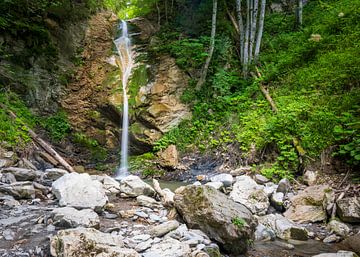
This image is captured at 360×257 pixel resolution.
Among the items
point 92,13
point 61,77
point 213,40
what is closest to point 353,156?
point 213,40

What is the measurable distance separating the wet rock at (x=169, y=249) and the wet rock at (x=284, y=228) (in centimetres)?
188

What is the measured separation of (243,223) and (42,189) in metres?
3.26

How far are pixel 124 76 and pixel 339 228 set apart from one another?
882 cm

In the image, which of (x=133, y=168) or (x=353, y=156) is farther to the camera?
(x=133, y=168)

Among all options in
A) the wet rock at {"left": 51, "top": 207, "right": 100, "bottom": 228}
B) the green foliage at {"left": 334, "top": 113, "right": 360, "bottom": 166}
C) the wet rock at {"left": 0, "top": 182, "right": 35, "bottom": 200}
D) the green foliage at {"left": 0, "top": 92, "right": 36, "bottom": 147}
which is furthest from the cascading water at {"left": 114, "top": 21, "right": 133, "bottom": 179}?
the green foliage at {"left": 334, "top": 113, "right": 360, "bottom": 166}

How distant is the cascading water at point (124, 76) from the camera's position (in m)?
9.40

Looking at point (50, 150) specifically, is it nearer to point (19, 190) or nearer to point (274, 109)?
point (19, 190)

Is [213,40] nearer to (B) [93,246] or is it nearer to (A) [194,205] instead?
(A) [194,205]

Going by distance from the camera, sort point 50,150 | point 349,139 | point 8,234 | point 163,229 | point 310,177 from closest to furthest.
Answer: point 8,234 → point 163,229 → point 349,139 → point 310,177 → point 50,150

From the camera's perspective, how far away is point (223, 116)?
949cm

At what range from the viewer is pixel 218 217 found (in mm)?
3787

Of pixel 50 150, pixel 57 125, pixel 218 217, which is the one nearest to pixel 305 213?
pixel 218 217

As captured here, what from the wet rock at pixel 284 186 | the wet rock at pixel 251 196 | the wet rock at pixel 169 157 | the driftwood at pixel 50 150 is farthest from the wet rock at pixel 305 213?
the driftwood at pixel 50 150

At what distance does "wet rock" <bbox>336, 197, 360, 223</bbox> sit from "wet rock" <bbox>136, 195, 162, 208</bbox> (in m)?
2.83
